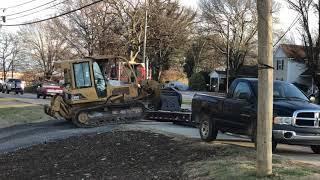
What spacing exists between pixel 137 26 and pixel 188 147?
156 feet

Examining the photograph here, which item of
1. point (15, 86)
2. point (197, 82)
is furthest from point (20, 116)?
point (197, 82)

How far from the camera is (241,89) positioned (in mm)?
14500

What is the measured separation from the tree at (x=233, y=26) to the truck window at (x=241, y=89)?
7149cm

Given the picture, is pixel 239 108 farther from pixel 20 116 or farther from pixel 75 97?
pixel 20 116

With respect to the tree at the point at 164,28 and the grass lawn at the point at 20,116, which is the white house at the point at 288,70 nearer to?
the tree at the point at 164,28

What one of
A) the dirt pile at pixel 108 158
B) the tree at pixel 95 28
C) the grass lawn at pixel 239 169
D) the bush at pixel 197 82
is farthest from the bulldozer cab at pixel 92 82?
the bush at pixel 197 82

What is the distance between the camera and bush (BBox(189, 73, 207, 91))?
3520 inches

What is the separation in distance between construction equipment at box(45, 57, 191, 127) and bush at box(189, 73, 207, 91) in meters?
65.3

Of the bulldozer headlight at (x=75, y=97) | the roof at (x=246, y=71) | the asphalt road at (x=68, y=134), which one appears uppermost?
the roof at (x=246, y=71)

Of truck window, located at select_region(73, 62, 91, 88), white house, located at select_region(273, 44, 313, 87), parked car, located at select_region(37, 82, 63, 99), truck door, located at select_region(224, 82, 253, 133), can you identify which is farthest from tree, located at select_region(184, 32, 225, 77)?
truck door, located at select_region(224, 82, 253, 133)

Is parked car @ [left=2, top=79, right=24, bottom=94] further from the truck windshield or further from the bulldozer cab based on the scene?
the truck windshield

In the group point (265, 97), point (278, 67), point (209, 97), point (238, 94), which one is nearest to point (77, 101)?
point (209, 97)

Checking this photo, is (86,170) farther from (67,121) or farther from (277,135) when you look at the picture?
(67,121)

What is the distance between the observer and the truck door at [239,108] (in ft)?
45.2
